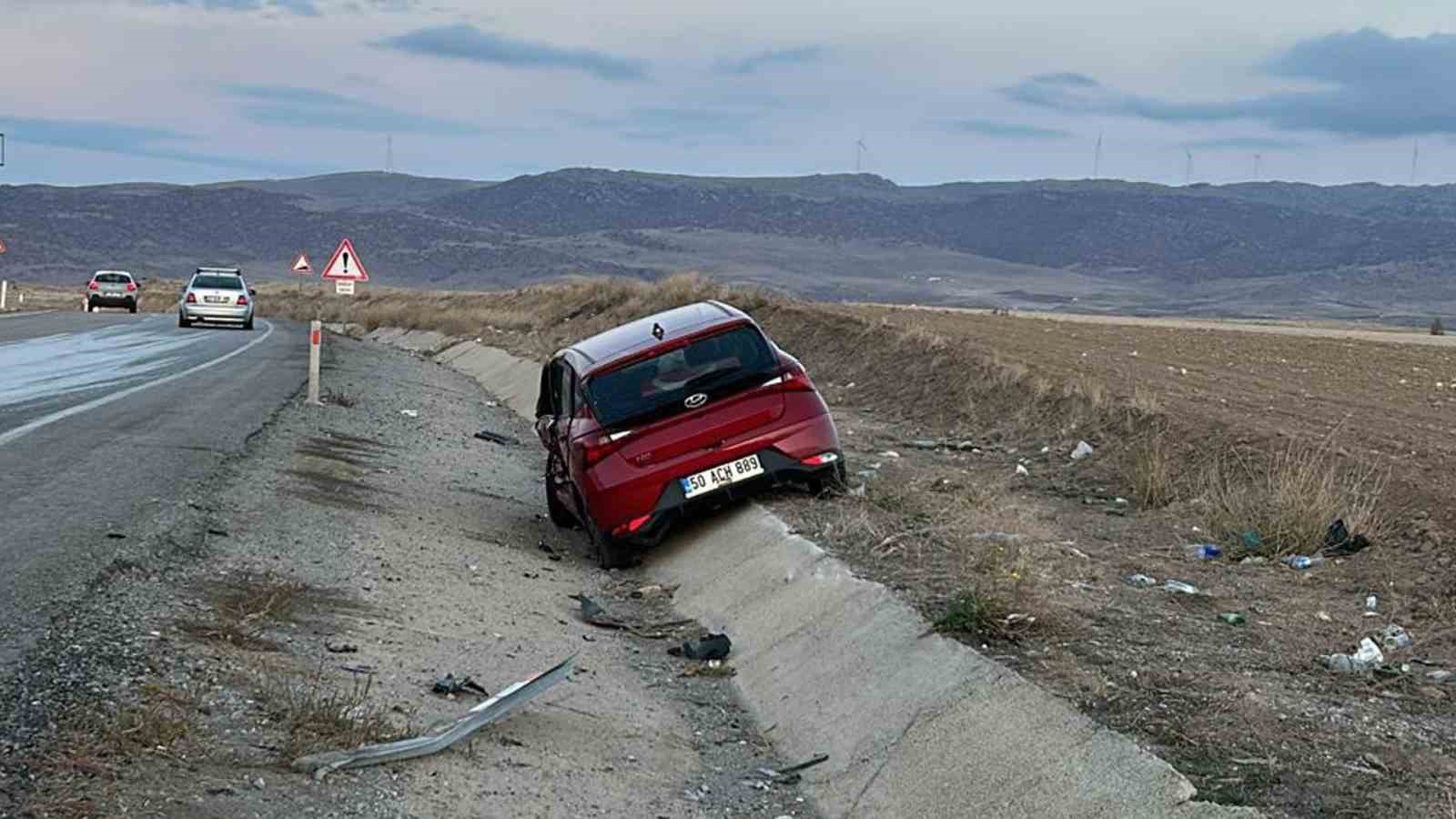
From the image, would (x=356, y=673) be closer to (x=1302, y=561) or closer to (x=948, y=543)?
(x=948, y=543)

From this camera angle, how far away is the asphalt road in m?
8.49

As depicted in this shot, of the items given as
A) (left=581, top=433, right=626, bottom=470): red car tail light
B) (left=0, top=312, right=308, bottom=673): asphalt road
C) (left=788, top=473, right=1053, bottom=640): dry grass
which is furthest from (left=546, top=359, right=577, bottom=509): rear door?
(left=0, top=312, right=308, bottom=673): asphalt road

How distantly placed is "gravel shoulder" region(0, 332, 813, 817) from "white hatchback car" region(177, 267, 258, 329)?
2874cm

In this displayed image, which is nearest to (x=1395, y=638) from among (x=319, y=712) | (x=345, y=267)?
(x=319, y=712)

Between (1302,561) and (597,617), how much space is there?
435 cm

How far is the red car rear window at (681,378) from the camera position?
11492 mm

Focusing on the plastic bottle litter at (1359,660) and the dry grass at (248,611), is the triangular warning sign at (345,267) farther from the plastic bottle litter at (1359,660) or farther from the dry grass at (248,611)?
the plastic bottle litter at (1359,660)

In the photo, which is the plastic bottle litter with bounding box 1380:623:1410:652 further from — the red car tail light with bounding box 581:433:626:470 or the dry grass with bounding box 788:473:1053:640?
the red car tail light with bounding box 581:433:626:470

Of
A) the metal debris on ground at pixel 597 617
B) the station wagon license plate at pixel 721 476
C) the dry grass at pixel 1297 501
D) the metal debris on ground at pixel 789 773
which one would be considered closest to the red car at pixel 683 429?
the station wagon license plate at pixel 721 476

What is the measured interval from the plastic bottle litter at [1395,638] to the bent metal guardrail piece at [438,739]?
399 cm

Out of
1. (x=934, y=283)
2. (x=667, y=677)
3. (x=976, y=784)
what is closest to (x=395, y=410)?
(x=667, y=677)

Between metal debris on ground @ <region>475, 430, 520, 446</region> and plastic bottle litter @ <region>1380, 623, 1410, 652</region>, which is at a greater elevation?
plastic bottle litter @ <region>1380, 623, 1410, 652</region>

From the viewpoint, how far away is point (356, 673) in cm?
756

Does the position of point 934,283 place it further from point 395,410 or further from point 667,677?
point 667,677
